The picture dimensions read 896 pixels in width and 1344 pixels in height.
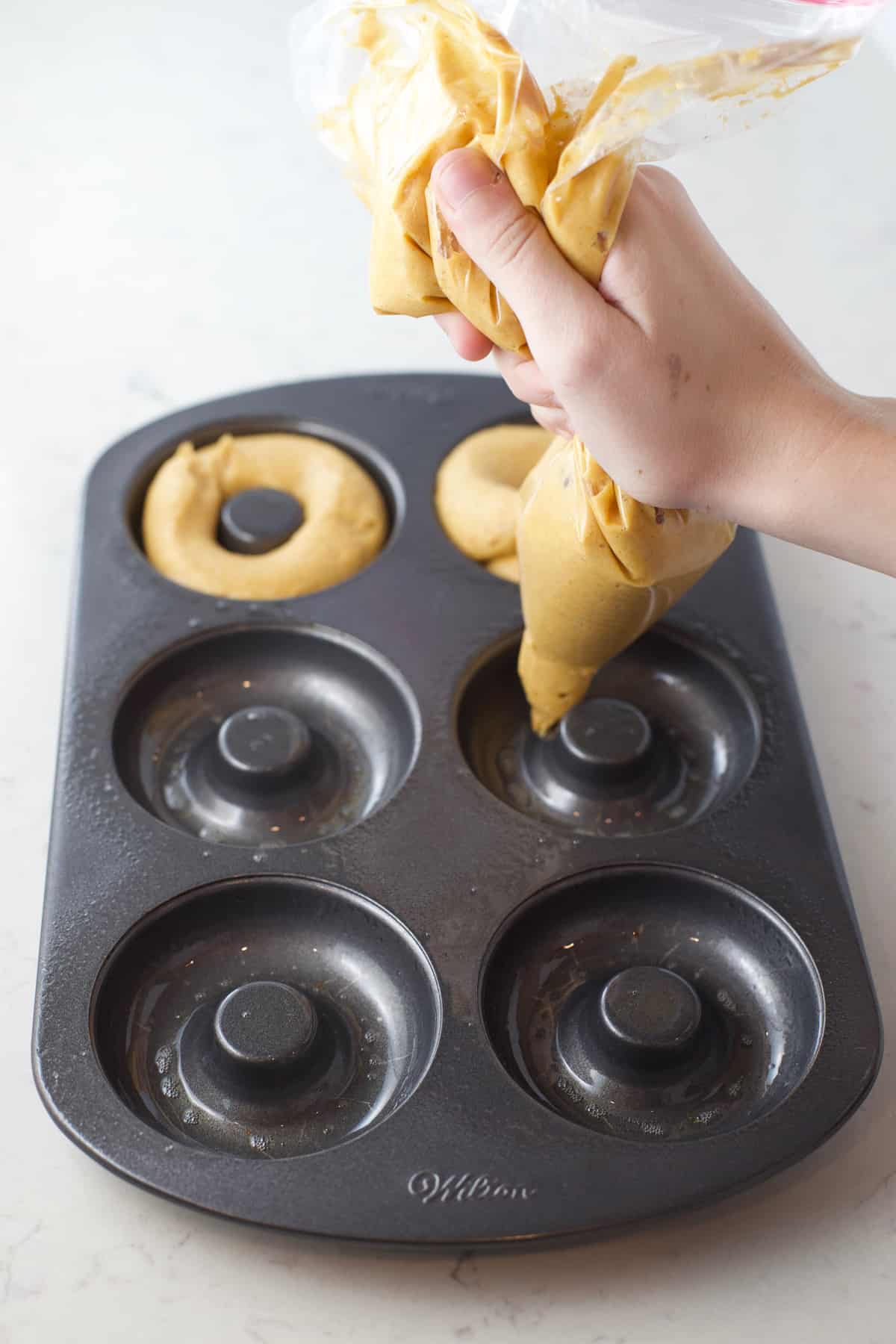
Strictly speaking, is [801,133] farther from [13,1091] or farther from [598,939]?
[13,1091]

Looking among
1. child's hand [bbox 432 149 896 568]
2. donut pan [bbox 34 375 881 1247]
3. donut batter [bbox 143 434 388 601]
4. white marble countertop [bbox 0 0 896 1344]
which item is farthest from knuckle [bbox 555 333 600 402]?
donut batter [bbox 143 434 388 601]

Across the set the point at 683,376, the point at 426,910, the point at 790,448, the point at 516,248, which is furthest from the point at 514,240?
the point at 426,910

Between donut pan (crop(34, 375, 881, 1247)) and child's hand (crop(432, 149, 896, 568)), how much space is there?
369 millimetres

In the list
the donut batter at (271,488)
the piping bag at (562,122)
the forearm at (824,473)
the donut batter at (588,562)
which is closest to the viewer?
the piping bag at (562,122)

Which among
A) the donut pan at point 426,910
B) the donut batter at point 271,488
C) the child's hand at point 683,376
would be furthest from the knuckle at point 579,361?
the donut batter at point 271,488

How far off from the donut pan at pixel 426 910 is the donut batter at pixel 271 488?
0.14ft

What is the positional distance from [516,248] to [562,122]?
0.10m

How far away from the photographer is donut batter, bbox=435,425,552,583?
1.58 metres

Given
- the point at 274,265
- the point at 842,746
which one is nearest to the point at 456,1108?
the point at 842,746

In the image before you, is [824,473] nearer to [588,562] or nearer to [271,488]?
[588,562]

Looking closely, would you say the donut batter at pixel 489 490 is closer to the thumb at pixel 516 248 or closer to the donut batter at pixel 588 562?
the donut batter at pixel 588 562

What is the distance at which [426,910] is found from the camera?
3.97 feet

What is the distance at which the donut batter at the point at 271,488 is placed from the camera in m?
1.57

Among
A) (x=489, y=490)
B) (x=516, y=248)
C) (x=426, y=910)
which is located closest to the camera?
(x=516, y=248)
